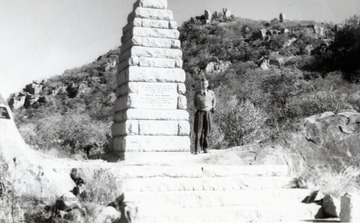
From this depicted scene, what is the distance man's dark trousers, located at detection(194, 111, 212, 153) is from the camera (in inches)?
550

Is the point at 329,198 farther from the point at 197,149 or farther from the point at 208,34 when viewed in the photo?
the point at 208,34

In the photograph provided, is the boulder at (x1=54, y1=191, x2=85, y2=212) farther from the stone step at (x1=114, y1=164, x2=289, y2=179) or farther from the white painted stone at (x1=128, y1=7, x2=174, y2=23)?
the white painted stone at (x1=128, y1=7, x2=174, y2=23)

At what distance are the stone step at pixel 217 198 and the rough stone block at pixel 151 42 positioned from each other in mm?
5707

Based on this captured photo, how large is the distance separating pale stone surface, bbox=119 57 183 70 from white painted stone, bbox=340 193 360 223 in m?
6.64

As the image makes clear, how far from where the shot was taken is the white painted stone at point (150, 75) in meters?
13.3

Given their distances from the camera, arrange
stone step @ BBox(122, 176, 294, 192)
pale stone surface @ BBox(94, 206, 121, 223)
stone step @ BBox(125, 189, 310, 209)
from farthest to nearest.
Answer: stone step @ BBox(122, 176, 294, 192) → stone step @ BBox(125, 189, 310, 209) → pale stone surface @ BBox(94, 206, 121, 223)

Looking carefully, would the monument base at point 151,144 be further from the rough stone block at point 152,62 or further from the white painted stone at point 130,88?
the rough stone block at point 152,62

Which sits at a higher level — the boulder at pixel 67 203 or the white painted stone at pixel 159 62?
the white painted stone at pixel 159 62

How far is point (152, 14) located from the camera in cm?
1395

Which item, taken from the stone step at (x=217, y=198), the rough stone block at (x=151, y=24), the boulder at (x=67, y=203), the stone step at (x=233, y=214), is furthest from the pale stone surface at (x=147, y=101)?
the boulder at (x=67, y=203)

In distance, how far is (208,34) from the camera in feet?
228

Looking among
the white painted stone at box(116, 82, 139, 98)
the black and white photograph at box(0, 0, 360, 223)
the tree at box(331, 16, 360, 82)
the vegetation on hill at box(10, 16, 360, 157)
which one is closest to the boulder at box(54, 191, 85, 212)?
the black and white photograph at box(0, 0, 360, 223)

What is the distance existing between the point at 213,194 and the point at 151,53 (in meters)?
5.79

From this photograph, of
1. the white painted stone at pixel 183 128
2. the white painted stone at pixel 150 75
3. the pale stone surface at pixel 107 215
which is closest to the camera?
the pale stone surface at pixel 107 215
